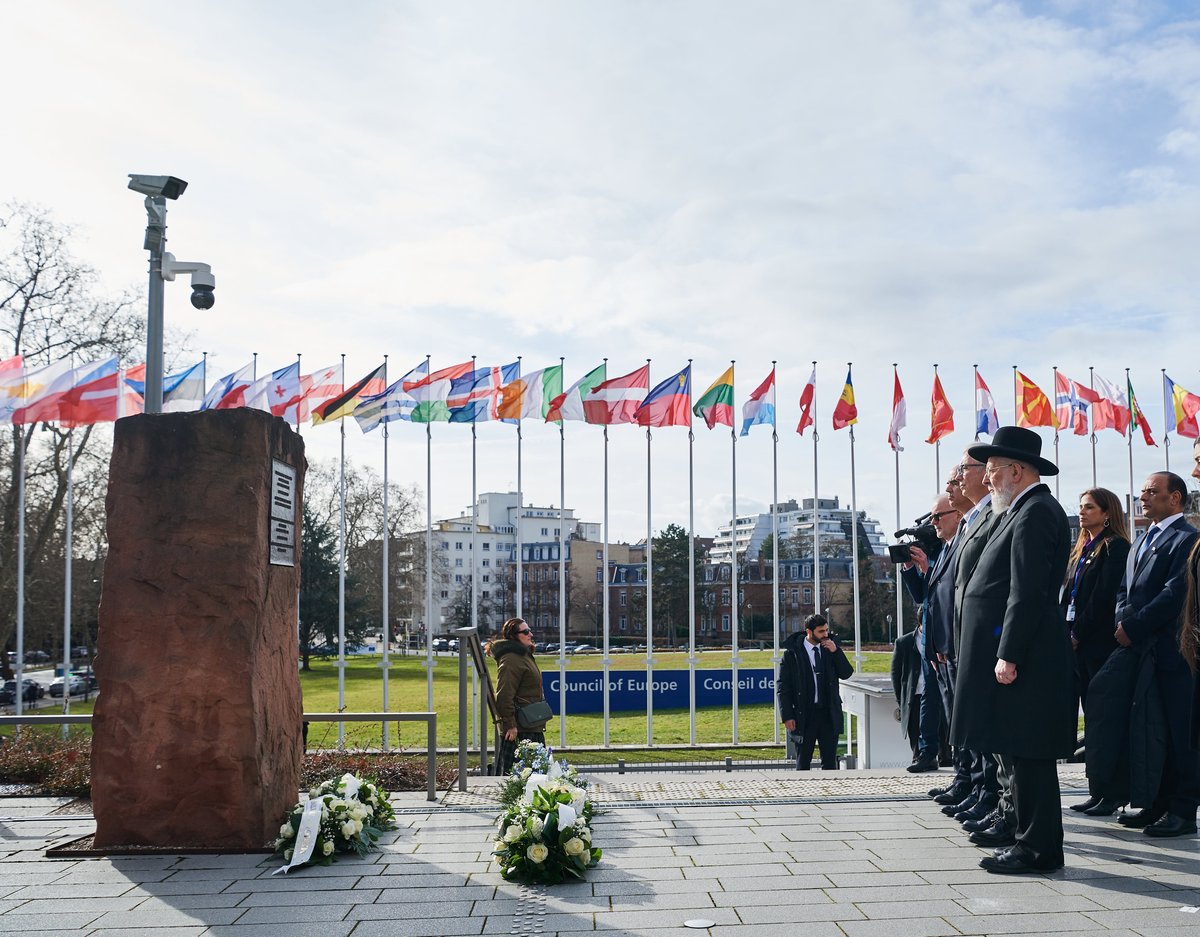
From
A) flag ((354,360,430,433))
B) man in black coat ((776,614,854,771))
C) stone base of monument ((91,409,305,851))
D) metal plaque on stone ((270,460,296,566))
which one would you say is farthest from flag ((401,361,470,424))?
stone base of monument ((91,409,305,851))

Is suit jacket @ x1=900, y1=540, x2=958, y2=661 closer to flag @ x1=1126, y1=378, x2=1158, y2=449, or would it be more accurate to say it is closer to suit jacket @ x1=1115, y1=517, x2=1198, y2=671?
suit jacket @ x1=1115, y1=517, x2=1198, y2=671

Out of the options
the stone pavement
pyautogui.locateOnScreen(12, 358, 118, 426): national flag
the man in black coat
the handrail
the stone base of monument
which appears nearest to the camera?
the stone pavement

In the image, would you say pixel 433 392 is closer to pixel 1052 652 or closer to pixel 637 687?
pixel 637 687

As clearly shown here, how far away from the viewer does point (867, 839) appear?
580cm

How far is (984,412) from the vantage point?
14961 mm

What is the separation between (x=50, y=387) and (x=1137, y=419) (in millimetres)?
16213

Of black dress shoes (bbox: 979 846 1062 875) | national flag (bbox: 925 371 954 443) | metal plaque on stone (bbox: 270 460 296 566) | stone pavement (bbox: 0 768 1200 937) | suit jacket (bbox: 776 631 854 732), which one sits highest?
national flag (bbox: 925 371 954 443)

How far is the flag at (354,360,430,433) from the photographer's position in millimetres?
14656

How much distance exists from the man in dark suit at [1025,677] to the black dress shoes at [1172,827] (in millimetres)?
1122

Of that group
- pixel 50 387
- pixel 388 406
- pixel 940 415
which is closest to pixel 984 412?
pixel 940 415

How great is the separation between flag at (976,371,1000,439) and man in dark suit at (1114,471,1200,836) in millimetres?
9112

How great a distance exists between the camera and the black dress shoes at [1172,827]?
5.70 metres

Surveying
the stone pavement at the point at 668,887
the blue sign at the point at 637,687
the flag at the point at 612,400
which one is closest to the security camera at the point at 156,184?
the stone pavement at the point at 668,887

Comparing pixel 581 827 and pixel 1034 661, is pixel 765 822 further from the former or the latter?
pixel 1034 661
